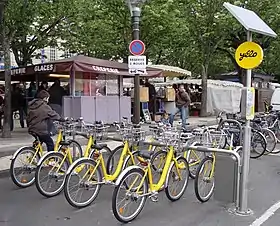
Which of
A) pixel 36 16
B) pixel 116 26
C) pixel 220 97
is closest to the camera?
pixel 36 16

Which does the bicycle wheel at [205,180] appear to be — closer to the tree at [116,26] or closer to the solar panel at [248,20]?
the solar panel at [248,20]

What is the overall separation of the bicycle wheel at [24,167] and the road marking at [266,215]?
3.66 m

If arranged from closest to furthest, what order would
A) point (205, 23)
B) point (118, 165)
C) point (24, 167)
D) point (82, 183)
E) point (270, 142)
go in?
point (82, 183) < point (118, 165) < point (24, 167) < point (270, 142) < point (205, 23)

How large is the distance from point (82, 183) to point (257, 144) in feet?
20.0

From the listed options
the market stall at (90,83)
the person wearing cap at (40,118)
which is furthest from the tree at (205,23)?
the person wearing cap at (40,118)

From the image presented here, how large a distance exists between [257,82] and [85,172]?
26.2 meters


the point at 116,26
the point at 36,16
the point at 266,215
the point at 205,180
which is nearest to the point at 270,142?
the point at 205,180

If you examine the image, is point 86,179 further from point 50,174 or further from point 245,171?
point 245,171

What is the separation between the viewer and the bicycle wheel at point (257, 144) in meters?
10.6

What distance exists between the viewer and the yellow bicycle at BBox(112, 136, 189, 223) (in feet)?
17.4

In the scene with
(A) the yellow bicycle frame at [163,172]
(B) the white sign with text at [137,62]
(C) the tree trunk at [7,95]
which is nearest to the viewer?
(A) the yellow bicycle frame at [163,172]

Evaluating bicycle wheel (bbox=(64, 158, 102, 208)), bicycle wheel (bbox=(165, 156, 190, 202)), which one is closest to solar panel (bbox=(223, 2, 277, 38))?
bicycle wheel (bbox=(165, 156, 190, 202))

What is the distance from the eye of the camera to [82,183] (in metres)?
5.93

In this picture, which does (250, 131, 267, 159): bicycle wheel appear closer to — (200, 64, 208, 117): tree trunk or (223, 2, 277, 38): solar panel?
(223, 2, 277, 38): solar panel
